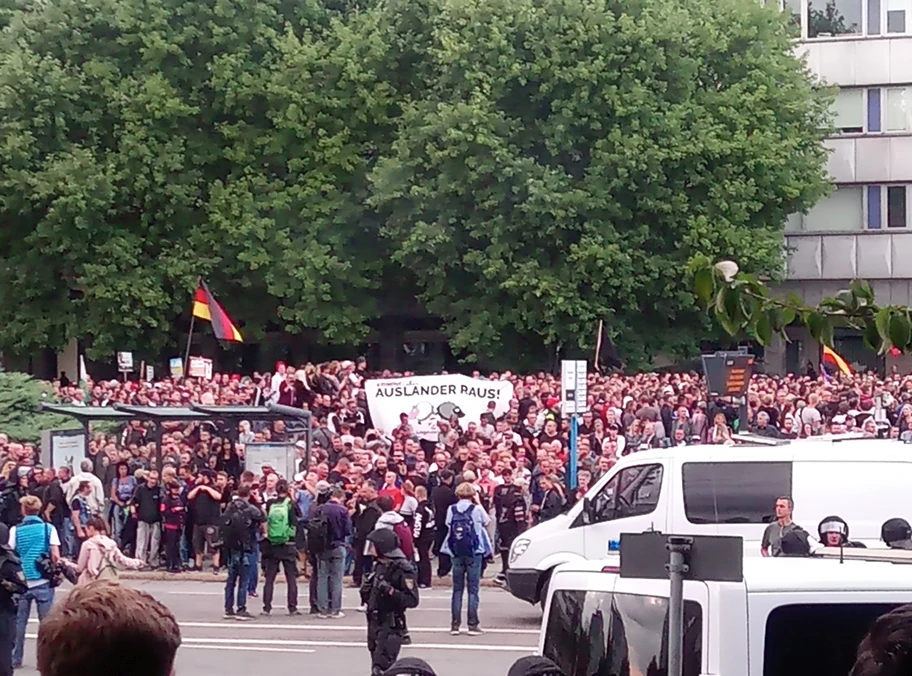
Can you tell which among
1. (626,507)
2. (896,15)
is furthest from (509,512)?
(896,15)

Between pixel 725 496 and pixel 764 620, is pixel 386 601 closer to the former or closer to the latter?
pixel 725 496

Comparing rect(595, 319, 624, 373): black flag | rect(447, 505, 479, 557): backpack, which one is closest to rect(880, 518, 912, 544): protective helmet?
rect(447, 505, 479, 557): backpack

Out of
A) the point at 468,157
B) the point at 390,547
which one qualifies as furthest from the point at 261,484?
the point at 468,157

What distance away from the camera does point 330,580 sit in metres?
17.9

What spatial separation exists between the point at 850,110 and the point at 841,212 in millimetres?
3300

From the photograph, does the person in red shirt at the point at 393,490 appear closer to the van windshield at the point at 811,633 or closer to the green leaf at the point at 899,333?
the van windshield at the point at 811,633

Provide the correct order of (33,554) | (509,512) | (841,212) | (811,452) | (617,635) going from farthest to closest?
1. (841,212)
2. (509,512)
3. (811,452)
4. (33,554)
5. (617,635)

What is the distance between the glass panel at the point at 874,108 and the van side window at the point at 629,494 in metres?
38.1

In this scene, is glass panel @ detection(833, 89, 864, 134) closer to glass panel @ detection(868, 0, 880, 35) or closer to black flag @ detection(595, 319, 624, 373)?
glass panel @ detection(868, 0, 880, 35)

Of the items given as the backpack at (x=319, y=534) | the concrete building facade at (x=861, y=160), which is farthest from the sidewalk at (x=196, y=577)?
the concrete building facade at (x=861, y=160)

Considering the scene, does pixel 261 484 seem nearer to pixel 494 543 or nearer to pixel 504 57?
pixel 494 543

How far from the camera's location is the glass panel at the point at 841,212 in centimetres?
5134

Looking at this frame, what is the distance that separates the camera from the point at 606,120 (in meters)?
42.9

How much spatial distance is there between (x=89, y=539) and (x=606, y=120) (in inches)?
1209
